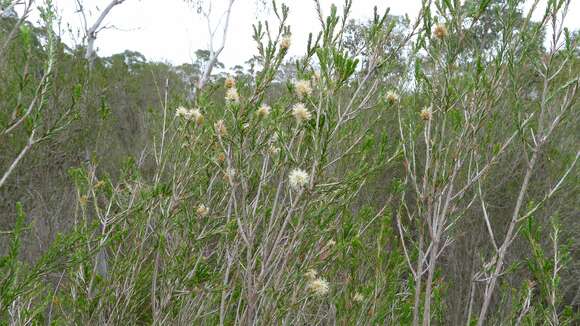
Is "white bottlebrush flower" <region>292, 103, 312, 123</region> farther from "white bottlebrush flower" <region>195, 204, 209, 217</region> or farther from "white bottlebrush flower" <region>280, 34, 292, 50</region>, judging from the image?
"white bottlebrush flower" <region>195, 204, 209, 217</region>

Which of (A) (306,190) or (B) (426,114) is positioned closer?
(A) (306,190)

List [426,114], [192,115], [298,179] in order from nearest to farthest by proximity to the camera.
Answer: [298,179], [426,114], [192,115]

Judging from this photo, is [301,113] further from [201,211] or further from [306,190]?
[201,211]

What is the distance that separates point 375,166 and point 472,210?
A: 5.01m

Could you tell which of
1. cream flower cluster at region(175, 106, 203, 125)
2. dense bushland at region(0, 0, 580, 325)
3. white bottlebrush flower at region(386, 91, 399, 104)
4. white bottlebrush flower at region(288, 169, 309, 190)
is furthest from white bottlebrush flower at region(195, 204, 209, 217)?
white bottlebrush flower at region(386, 91, 399, 104)

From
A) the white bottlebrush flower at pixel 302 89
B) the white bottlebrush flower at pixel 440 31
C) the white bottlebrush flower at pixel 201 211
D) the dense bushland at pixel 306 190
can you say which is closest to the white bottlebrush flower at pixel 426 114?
the dense bushland at pixel 306 190

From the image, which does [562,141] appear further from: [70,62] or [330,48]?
[70,62]

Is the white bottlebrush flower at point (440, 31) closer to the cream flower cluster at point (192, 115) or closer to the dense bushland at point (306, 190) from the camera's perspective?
the dense bushland at point (306, 190)

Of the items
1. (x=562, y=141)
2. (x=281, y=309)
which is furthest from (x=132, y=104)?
(x=281, y=309)

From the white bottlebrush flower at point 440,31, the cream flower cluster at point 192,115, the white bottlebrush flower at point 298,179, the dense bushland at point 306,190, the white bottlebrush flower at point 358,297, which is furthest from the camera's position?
the cream flower cluster at point 192,115

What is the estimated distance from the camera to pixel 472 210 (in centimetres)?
646

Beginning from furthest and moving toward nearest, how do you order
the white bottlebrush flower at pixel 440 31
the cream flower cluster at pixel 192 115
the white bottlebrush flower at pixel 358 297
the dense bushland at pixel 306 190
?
1. the cream flower cluster at pixel 192 115
2. the white bottlebrush flower at pixel 358 297
3. the white bottlebrush flower at pixel 440 31
4. the dense bushland at pixel 306 190

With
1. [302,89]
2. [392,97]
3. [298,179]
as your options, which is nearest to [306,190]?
[298,179]

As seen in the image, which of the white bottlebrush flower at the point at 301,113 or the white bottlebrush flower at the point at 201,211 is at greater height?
the white bottlebrush flower at the point at 301,113
